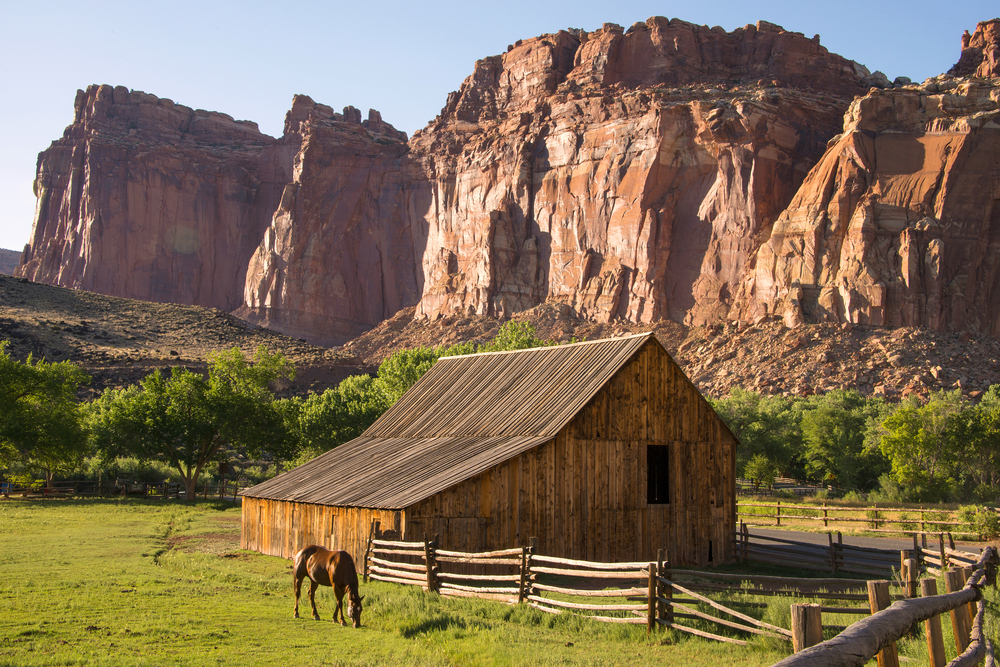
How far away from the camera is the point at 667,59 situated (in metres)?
96.8

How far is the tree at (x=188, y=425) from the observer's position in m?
37.9

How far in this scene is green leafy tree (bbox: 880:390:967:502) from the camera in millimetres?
37969

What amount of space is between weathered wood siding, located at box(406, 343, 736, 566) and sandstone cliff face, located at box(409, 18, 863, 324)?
60787 millimetres

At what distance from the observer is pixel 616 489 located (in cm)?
1886

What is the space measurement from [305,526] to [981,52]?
99.3m

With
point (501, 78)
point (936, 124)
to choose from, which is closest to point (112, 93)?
point (501, 78)

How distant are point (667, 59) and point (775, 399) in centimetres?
5178

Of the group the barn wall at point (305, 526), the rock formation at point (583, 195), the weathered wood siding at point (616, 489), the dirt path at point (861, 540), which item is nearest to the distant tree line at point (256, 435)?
the dirt path at point (861, 540)

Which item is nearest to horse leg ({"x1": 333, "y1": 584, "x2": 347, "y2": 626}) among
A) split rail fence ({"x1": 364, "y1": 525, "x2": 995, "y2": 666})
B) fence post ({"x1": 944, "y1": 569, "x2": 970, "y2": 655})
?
split rail fence ({"x1": 364, "y1": 525, "x2": 995, "y2": 666})

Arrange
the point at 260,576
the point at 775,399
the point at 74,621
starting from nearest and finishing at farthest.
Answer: the point at 74,621
the point at 260,576
the point at 775,399

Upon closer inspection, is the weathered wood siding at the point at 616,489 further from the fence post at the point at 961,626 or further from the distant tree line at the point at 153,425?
the distant tree line at the point at 153,425

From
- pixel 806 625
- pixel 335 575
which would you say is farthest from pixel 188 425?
pixel 806 625

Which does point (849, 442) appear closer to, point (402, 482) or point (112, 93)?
point (402, 482)

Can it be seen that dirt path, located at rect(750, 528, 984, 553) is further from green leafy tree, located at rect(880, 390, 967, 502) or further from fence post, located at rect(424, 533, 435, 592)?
fence post, located at rect(424, 533, 435, 592)
